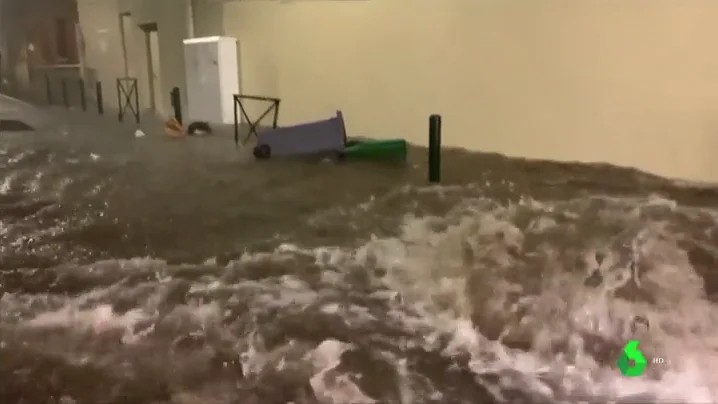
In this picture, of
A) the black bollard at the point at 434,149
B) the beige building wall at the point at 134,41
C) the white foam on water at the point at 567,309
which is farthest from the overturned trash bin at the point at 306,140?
the beige building wall at the point at 134,41

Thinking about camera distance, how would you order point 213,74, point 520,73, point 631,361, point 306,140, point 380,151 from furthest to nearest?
point 213,74
point 306,140
point 380,151
point 520,73
point 631,361

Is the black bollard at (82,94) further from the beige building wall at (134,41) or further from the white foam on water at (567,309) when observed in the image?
the white foam on water at (567,309)

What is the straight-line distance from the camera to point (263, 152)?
3270 millimetres

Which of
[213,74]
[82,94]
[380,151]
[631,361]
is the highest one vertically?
[213,74]

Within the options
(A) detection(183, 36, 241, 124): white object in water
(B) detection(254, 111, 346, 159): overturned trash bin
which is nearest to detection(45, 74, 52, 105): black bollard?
(A) detection(183, 36, 241, 124): white object in water

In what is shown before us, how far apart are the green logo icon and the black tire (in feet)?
7.47

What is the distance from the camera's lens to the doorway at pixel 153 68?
5133 millimetres

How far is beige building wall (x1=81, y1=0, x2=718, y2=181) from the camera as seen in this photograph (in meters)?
2.42

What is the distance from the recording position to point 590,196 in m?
2.31

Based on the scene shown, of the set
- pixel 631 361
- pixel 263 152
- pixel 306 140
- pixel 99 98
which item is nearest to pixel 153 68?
pixel 99 98

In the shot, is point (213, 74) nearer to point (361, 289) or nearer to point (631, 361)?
point (361, 289)

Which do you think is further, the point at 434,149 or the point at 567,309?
the point at 434,149

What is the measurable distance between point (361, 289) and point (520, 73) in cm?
169

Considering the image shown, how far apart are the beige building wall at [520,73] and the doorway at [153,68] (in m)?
1.36
